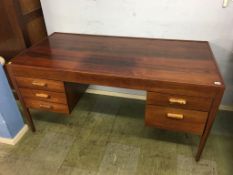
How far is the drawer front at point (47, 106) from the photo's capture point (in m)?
1.49

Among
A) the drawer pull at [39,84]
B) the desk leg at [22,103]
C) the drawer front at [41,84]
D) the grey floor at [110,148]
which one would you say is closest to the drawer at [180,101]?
the grey floor at [110,148]

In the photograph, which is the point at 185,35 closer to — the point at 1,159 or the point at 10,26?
the point at 10,26

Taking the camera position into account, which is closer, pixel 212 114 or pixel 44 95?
pixel 212 114

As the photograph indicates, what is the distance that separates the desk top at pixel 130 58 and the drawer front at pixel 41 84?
0.11 meters

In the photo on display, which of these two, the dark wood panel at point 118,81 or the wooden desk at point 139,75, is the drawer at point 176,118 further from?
the dark wood panel at point 118,81

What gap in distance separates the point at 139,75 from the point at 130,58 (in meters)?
0.22

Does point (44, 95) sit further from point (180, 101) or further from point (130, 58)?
point (180, 101)

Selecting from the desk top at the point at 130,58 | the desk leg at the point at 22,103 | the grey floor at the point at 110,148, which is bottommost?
the grey floor at the point at 110,148

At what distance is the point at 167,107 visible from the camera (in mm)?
1261

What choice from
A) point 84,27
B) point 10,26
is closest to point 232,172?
point 84,27

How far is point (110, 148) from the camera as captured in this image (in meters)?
1.58

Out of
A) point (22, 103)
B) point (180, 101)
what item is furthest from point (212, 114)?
point (22, 103)

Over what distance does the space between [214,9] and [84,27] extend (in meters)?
1.02

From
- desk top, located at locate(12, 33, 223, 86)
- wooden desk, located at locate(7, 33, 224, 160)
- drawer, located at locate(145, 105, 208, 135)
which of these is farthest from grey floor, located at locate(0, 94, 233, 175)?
desk top, located at locate(12, 33, 223, 86)
